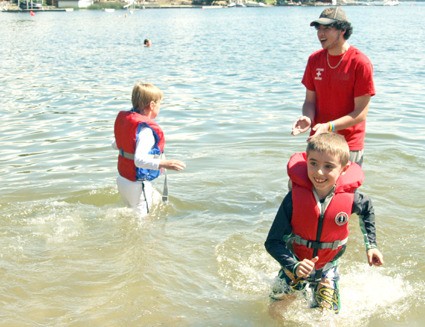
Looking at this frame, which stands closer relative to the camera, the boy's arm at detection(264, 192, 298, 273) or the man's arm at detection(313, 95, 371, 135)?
the boy's arm at detection(264, 192, 298, 273)

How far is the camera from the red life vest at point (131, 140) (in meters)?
6.09

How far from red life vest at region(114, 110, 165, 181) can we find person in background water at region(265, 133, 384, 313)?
217 cm

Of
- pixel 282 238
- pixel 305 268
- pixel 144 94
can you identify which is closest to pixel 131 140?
pixel 144 94

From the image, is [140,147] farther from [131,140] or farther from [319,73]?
[319,73]

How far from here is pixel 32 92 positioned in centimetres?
1678

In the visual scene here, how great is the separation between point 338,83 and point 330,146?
1.64 m

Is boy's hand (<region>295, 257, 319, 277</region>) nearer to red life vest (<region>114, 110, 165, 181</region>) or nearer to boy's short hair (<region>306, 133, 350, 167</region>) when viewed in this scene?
boy's short hair (<region>306, 133, 350, 167</region>)

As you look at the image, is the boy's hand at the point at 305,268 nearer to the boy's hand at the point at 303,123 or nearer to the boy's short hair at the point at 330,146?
the boy's short hair at the point at 330,146

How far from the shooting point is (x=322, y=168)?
13.4ft

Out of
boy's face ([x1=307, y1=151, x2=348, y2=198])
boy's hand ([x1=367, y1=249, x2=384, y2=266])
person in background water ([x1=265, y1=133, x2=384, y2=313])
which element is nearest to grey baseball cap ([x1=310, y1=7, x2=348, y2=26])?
person in background water ([x1=265, y1=133, x2=384, y2=313])

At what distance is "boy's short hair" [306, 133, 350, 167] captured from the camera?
403 cm

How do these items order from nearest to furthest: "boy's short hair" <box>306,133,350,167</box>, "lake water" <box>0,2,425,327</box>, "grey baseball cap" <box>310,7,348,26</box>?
"boy's short hair" <box>306,133,350,167</box> < "lake water" <box>0,2,425,327</box> < "grey baseball cap" <box>310,7,348,26</box>

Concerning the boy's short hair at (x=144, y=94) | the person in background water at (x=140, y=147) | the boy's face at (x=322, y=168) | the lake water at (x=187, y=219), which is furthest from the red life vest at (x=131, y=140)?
the boy's face at (x=322, y=168)

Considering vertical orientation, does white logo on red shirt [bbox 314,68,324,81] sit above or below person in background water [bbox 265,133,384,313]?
above
